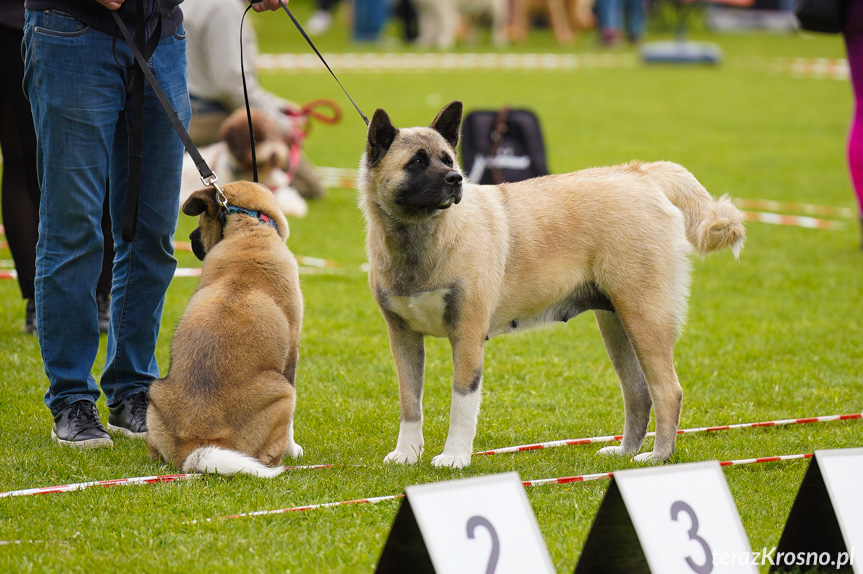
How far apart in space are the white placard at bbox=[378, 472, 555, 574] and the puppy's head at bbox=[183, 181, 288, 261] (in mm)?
1681

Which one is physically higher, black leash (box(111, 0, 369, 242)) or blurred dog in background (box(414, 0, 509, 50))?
black leash (box(111, 0, 369, 242))

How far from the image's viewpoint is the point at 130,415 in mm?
4156

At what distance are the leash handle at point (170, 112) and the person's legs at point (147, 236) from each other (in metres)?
0.17

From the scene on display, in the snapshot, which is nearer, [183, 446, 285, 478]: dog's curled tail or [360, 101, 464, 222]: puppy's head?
[183, 446, 285, 478]: dog's curled tail

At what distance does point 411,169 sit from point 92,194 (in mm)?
1210

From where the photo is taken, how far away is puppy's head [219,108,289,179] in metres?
8.11

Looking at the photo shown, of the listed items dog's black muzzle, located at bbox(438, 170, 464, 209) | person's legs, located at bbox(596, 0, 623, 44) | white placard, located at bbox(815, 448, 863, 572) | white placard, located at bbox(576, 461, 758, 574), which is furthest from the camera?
person's legs, located at bbox(596, 0, 623, 44)

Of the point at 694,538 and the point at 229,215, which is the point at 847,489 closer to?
the point at 694,538

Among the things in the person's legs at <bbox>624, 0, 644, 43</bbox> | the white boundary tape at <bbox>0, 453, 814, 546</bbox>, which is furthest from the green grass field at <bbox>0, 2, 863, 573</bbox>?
the person's legs at <bbox>624, 0, 644, 43</bbox>

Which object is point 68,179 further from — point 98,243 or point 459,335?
point 459,335

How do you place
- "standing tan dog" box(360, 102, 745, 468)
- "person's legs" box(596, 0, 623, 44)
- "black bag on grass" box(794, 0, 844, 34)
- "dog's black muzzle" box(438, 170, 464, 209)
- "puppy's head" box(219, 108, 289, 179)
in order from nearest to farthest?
1. "dog's black muzzle" box(438, 170, 464, 209)
2. "standing tan dog" box(360, 102, 745, 468)
3. "black bag on grass" box(794, 0, 844, 34)
4. "puppy's head" box(219, 108, 289, 179)
5. "person's legs" box(596, 0, 623, 44)

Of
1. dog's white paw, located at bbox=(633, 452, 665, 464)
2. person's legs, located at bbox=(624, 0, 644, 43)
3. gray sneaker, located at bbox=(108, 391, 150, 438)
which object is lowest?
person's legs, located at bbox=(624, 0, 644, 43)

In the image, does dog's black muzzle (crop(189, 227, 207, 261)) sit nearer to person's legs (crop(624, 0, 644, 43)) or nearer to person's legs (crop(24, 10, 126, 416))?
person's legs (crop(24, 10, 126, 416))

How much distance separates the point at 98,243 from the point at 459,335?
4.73 feet
